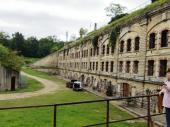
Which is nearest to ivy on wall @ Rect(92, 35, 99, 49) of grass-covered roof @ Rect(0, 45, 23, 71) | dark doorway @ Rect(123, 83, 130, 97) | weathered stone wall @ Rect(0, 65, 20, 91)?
grass-covered roof @ Rect(0, 45, 23, 71)

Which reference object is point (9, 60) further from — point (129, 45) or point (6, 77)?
point (129, 45)

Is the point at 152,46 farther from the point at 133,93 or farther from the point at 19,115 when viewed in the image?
the point at 19,115

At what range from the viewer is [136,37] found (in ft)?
96.2

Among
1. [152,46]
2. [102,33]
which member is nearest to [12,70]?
[102,33]

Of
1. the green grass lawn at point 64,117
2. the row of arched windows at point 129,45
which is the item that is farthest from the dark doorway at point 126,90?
the green grass lawn at point 64,117

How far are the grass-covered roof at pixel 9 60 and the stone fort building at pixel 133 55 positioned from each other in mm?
10950

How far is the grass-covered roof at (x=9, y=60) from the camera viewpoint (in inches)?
1617

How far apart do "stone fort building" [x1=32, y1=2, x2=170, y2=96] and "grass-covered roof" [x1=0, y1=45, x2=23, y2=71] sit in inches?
431

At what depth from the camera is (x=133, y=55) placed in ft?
96.9

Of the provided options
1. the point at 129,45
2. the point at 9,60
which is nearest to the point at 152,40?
the point at 129,45

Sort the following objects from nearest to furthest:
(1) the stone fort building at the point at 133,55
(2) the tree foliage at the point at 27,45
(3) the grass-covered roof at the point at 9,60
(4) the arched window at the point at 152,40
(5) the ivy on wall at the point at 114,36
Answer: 1. (1) the stone fort building at the point at 133,55
2. (4) the arched window at the point at 152,40
3. (5) the ivy on wall at the point at 114,36
4. (3) the grass-covered roof at the point at 9,60
5. (2) the tree foliage at the point at 27,45

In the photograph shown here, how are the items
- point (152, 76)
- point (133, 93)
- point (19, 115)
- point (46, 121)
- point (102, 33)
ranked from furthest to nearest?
point (102, 33) → point (133, 93) → point (152, 76) → point (19, 115) → point (46, 121)

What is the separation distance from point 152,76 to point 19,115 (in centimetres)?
1104

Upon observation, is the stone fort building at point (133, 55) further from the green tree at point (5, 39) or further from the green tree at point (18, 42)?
the green tree at point (18, 42)
